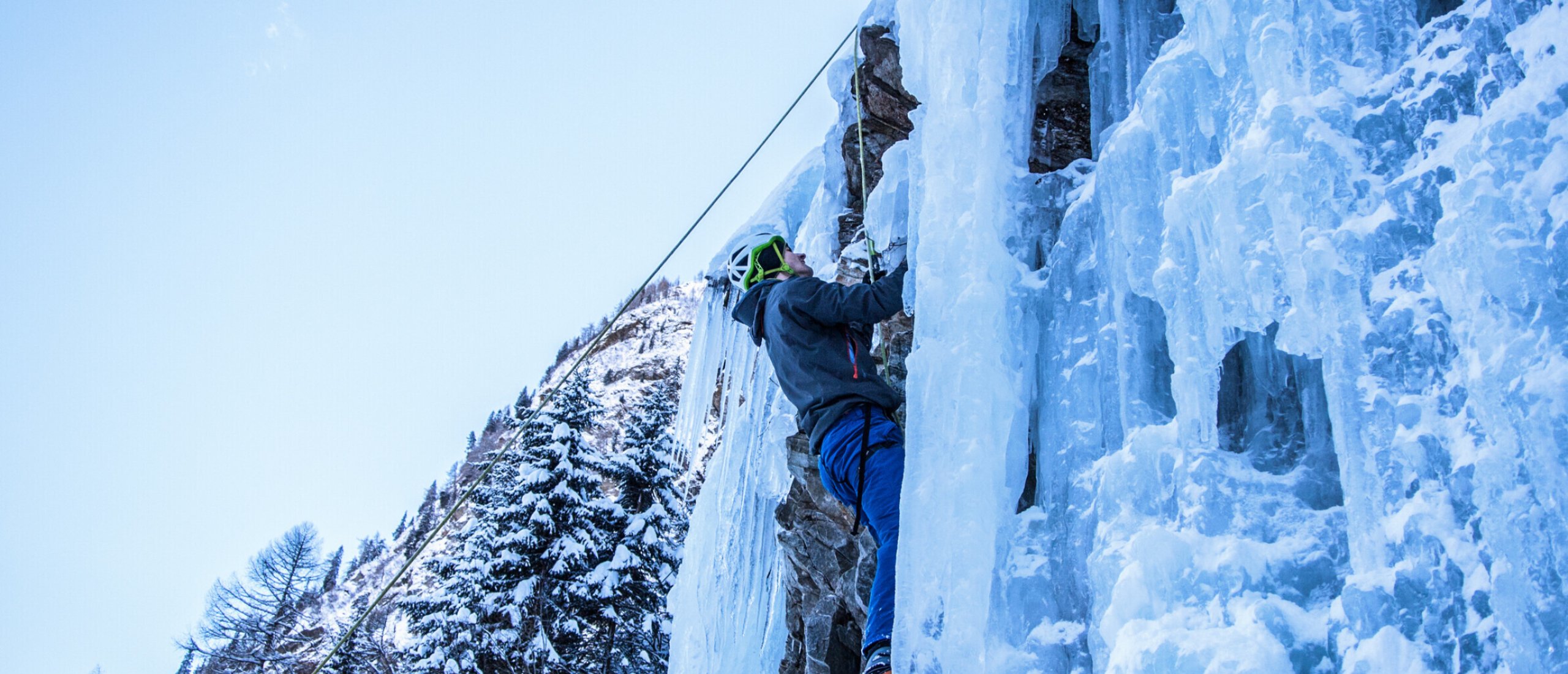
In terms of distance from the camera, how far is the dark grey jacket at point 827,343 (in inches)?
110

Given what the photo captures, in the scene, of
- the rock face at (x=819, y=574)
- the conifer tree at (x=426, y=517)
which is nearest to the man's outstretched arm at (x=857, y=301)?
the rock face at (x=819, y=574)

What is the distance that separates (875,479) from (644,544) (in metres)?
9.25

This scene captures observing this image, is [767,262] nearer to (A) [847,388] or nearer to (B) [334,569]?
(A) [847,388]

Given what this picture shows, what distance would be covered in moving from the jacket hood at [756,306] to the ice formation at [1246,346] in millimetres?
758

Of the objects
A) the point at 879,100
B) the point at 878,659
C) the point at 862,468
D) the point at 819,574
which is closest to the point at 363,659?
the point at 819,574

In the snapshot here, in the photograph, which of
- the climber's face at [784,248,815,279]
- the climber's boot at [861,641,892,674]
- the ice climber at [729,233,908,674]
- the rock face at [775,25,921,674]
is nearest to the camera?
the climber's boot at [861,641,892,674]

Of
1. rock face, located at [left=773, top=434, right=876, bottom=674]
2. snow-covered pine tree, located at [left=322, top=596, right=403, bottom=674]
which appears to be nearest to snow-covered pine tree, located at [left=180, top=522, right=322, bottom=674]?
snow-covered pine tree, located at [left=322, top=596, right=403, bottom=674]

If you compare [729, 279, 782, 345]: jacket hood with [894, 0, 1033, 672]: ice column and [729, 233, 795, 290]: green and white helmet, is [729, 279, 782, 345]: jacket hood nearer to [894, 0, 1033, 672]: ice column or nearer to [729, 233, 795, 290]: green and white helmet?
[729, 233, 795, 290]: green and white helmet

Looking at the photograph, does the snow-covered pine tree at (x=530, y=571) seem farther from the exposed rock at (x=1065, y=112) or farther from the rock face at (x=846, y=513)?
the exposed rock at (x=1065, y=112)

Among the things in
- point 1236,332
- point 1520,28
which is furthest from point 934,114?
point 1520,28

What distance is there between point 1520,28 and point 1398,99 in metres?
0.23

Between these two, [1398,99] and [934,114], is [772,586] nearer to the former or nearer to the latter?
[934,114]

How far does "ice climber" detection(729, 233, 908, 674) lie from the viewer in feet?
8.58

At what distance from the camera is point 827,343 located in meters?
2.94
